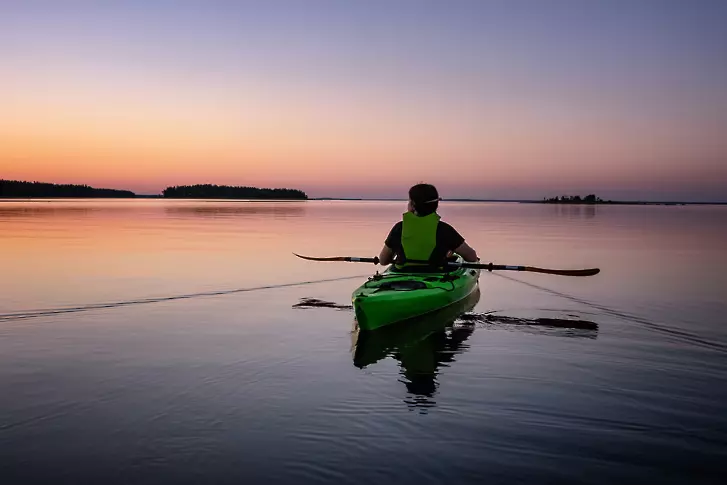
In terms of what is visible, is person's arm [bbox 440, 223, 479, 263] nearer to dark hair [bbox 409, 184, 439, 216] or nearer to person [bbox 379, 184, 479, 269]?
person [bbox 379, 184, 479, 269]

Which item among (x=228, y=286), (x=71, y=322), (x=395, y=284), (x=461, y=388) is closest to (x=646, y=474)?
(x=461, y=388)

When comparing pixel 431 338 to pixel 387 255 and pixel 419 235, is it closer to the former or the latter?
pixel 419 235

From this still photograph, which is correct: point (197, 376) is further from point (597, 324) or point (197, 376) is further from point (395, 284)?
point (597, 324)

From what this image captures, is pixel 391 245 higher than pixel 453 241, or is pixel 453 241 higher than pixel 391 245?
pixel 453 241

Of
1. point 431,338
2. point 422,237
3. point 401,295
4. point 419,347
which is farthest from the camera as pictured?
point 422,237

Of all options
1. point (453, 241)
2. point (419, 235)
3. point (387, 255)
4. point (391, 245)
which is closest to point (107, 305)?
point (387, 255)

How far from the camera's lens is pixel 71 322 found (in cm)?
1083

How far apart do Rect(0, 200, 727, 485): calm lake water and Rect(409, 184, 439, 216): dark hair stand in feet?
7.03

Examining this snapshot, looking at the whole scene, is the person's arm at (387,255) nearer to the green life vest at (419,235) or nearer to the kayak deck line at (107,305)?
the green life vest at (419,235)

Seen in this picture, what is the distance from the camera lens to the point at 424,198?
11.4m

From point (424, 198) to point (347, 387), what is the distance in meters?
5.14

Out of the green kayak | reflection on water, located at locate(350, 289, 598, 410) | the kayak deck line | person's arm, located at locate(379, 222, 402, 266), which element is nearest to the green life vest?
person's arm, located at locate(379, 222, 402, 266)

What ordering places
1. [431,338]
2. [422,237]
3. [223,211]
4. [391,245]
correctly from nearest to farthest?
[431,338] → [422,237] → [391,245] → [223,211]

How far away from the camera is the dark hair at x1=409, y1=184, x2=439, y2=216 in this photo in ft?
37.3
